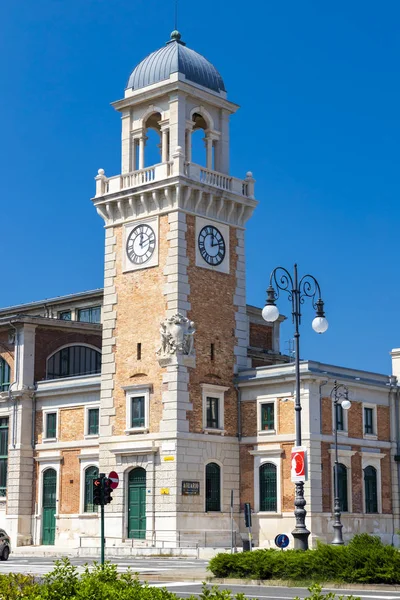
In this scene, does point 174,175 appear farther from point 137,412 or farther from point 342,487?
point 342,487

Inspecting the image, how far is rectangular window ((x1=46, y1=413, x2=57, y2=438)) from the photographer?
55469mm

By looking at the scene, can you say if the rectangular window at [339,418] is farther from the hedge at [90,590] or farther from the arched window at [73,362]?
the hedge at [90,590]

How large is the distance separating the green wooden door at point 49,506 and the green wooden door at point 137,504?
7.22 meters

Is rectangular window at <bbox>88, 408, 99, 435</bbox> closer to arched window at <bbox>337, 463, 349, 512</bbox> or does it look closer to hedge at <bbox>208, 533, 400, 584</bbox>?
arched window at <bbox>337, 463, 349, 512</bbox>

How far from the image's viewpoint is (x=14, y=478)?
5544cm

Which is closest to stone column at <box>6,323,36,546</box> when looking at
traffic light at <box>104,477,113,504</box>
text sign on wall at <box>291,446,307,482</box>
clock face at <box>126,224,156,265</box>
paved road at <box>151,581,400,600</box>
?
clock face at <box>126,224,156,265</box>

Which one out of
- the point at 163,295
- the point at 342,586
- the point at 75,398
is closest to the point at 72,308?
the point at 75,398

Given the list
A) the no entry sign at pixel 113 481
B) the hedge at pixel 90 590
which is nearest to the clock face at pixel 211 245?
the no entry sign at pixel 113 481

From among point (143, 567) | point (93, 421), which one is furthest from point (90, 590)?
point (93, 421)

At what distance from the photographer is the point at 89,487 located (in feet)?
172

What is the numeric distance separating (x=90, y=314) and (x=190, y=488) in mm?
22898

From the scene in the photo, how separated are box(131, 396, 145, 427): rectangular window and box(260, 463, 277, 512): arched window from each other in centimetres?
633

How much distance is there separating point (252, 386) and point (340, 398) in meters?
4.45

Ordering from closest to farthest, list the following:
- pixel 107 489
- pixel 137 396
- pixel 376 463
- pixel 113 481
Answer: pixel 107 489 → pixel 113 481 → pixel 137 396 → pixel 376 463
